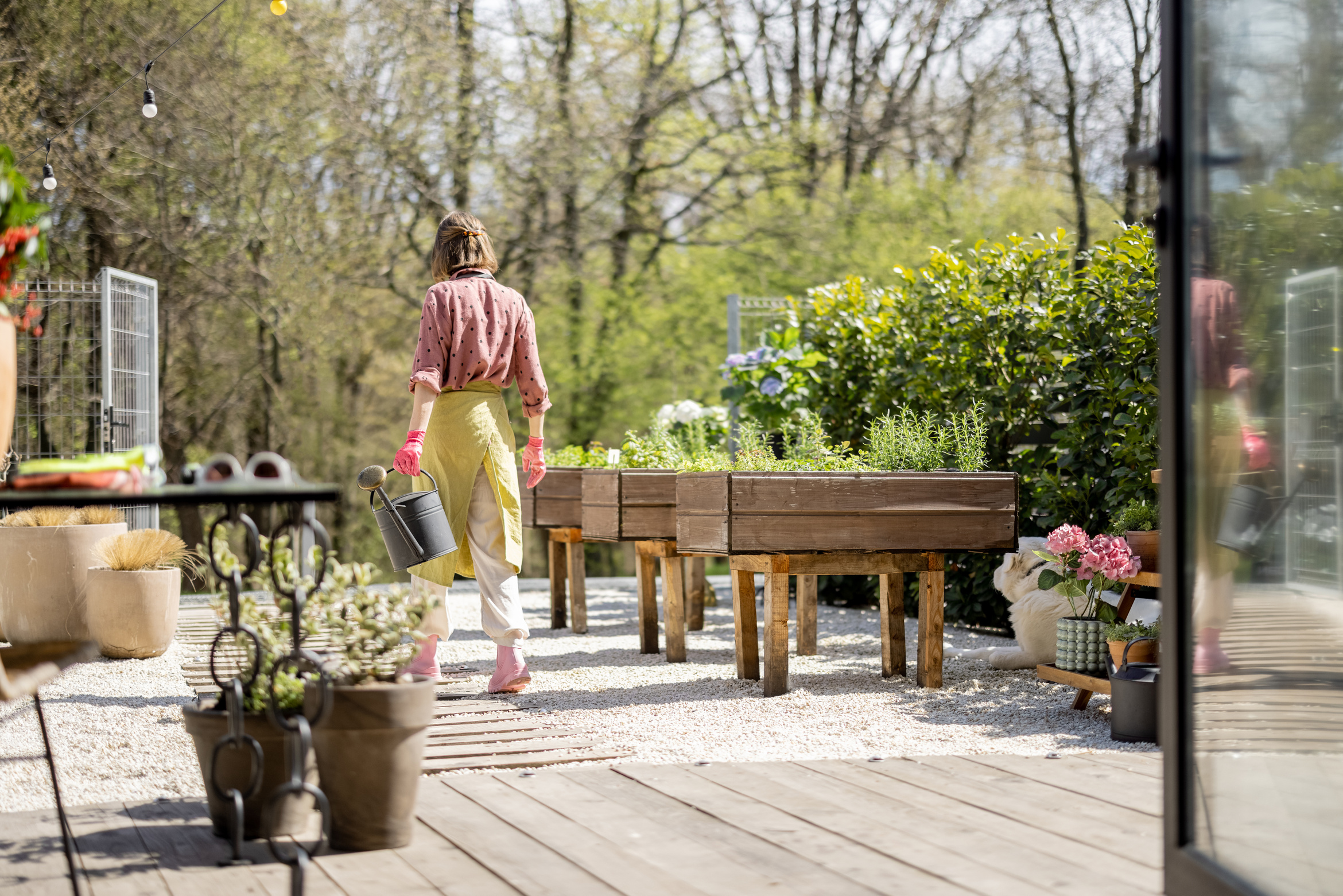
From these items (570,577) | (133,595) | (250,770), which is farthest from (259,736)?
(570,577)

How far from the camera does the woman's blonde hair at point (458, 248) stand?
14.9 feet

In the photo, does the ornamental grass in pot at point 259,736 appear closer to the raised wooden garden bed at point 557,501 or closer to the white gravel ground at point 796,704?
the white gravel ground at point 796,704

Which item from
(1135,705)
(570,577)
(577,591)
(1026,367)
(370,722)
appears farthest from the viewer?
(570,577)

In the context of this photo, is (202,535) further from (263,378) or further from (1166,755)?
(1166,755)

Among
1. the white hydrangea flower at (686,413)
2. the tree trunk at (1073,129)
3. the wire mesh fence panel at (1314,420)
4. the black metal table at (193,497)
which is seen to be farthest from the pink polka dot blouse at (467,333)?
the tree trunk at (1073,129)

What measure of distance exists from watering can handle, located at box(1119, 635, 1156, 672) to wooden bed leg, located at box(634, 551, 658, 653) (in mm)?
2239

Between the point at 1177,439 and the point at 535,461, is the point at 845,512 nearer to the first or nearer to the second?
the point at 535,461

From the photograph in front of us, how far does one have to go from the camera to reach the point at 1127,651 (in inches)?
148

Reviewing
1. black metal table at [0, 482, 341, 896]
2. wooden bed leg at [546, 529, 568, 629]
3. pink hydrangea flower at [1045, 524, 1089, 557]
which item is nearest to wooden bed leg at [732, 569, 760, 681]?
pink hydrangea flower at [1045, 524, 1089, 557]

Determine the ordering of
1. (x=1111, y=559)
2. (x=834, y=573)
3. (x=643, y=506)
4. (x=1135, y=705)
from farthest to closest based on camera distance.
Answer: (x=643, y=506)
(x=834, y=573)
(x=1111, y=559)
(x=1135, y=705)

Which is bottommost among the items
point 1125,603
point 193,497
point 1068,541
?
point 1125,603

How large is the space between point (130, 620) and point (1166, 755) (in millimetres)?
4498

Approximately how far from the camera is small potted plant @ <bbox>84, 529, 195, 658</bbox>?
5344 mm

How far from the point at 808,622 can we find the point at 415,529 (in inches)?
84.5
